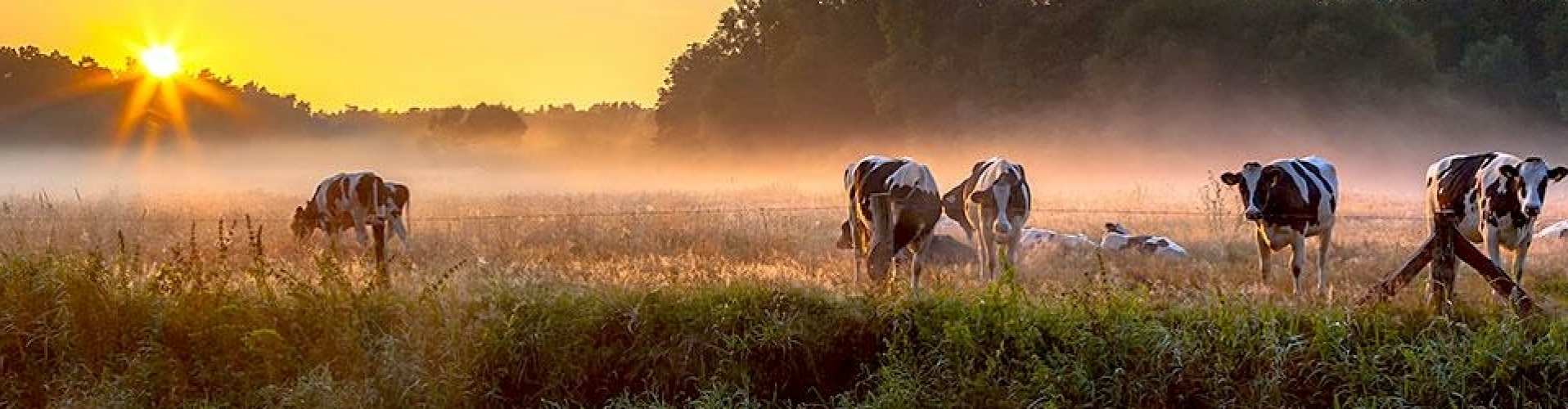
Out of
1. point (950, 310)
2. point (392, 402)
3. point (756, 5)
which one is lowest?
point (392, 402)

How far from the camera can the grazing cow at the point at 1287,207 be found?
1245 cm

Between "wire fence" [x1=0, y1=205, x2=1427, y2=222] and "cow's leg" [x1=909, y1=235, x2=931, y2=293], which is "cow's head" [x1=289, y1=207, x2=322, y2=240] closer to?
"wire fence" [x1=0, y1=205, x2=1427, y2=222]

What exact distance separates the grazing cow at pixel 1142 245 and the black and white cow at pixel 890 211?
325cm

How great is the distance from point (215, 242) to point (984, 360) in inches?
463

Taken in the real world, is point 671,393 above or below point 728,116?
below

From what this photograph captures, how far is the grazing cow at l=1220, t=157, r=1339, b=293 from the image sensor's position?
12.5 m

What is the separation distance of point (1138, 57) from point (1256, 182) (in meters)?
34.7

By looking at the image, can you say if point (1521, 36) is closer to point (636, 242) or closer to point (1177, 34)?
point (1177, 34)

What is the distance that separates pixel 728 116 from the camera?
5644cm

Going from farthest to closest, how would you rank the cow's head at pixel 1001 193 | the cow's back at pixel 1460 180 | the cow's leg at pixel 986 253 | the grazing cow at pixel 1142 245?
the grazing cow at pixel 1142 245, the cow's leg at pixel 986 253, the cow's head at pixel 1001 193, the cow's back at pixel 1460 180

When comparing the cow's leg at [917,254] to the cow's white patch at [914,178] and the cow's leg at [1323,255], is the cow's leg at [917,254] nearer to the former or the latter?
the cow's white patch at [914,178]

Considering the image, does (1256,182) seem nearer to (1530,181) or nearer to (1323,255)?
(1323,255)

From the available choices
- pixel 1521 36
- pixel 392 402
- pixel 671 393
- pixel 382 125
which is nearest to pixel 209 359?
pixel 392 402

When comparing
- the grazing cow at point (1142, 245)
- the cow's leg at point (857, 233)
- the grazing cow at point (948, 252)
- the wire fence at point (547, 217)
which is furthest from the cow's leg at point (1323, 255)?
the cow's leg at point (857, 233)
